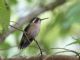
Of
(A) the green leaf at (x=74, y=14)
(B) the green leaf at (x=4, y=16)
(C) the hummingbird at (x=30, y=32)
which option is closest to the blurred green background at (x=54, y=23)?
(A) the green leaf at (x=74, y=14)

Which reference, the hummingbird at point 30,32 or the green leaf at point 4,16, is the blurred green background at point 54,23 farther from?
the green leaf at point 4,16

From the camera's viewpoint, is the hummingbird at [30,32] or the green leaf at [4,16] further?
the hummingbird at [30,32]

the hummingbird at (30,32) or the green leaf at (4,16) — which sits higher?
the green leaf at (4,16)

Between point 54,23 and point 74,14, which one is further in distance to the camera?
point 54,23

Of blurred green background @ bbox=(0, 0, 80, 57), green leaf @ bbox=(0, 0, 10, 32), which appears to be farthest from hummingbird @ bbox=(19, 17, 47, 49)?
blurred green background @ bbox=(0, 0, 80, 57)

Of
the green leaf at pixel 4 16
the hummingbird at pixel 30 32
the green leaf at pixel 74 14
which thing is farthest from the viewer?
the green leaf at pixel 74 14

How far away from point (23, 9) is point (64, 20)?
0.76ft

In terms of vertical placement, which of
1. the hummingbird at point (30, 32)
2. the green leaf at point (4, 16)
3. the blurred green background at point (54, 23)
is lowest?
the blurred green background at point (54, 23)

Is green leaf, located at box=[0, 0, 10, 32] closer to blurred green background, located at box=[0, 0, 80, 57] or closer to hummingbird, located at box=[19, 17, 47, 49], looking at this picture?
hummingbird, located at box=[19, 17, 47, 49]

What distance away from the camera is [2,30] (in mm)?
542

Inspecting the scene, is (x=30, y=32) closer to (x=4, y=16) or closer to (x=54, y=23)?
(x=4, y=16)

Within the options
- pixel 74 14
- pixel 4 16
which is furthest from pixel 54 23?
pixel 4 16

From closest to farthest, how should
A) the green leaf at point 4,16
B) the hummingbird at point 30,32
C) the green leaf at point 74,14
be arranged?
the green leaf at point 4,16 < the hummingbird at point 30,32 < the green leaf at point 74,14

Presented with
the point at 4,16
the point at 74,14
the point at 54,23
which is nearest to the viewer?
the point at 4,16
